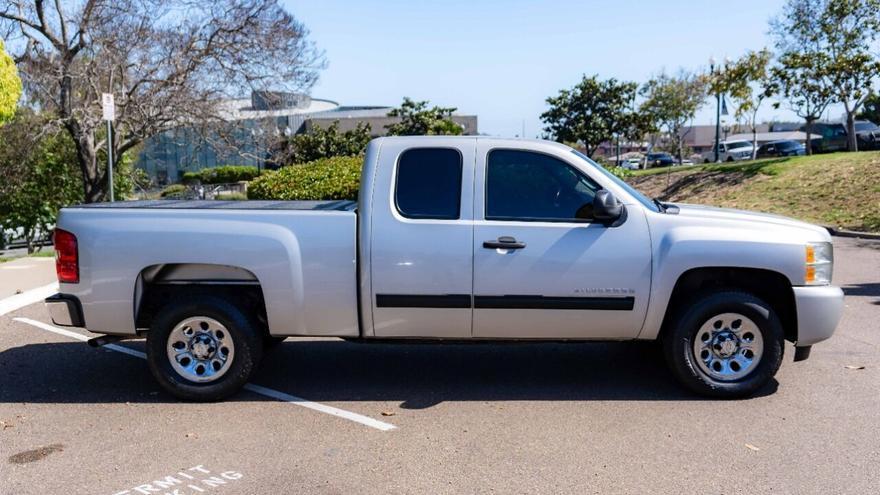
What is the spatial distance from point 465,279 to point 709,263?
1708mm

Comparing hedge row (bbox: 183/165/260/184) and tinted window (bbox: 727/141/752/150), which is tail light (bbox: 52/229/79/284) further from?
hedge row (bbox: 183/165/260/184)

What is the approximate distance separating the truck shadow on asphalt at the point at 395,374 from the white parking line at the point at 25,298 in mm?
2248

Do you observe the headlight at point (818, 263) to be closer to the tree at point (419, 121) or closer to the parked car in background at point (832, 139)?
the tree at point (419, 121)

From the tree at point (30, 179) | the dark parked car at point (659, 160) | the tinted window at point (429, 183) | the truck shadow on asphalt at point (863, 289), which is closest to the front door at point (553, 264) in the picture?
the tinted window at point (429, 183)

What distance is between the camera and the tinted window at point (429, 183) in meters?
5.62

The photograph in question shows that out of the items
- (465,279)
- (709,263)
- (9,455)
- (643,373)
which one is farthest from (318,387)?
(709,263)

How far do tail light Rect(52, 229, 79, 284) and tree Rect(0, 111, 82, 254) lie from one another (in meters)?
15.8

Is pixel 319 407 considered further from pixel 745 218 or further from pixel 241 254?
pixel 745 218

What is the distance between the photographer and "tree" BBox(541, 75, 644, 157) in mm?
42844

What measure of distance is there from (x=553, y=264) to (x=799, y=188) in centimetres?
1831

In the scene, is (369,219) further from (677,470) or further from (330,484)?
(677,470)

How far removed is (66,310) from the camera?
5684 millimetres

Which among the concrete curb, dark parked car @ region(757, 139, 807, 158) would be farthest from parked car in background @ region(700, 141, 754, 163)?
the concrete curb

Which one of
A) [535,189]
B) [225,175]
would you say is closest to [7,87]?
[535,189]
